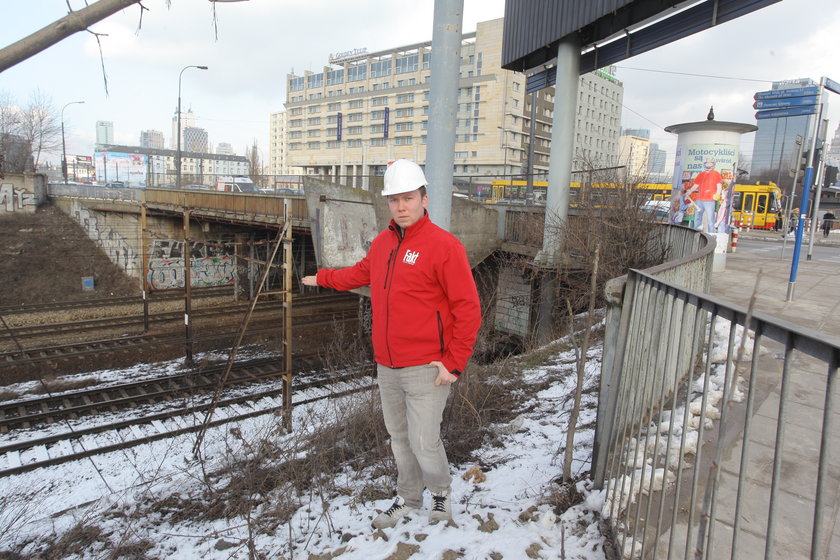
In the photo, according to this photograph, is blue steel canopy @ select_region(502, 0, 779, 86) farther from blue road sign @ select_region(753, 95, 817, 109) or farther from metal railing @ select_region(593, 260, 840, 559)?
metal railing @ select_region(593, 260, 840, 559)

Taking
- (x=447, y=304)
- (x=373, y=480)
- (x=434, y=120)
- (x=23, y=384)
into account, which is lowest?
(x=23, y=384)

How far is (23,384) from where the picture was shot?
14.7 meters

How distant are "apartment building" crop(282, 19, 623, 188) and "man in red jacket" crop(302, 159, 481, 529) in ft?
219

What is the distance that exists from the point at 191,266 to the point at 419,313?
2868 centimetres

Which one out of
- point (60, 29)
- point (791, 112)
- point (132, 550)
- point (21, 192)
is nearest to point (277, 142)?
point (21, 192)

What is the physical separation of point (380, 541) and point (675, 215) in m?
11.7

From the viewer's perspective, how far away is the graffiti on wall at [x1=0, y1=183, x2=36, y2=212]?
30.1m

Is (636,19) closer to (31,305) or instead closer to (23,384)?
(23,384)

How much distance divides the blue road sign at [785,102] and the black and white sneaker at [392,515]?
44.5ft

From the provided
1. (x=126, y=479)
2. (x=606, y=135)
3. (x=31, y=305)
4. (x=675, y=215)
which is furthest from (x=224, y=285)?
(x=606, y=135)

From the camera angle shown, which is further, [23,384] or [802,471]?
[23,384]

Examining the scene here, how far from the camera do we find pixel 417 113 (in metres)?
85.8

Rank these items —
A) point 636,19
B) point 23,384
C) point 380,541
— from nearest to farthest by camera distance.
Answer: point 380,541 → point 636,19 → point 23,384

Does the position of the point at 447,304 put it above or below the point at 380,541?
above
